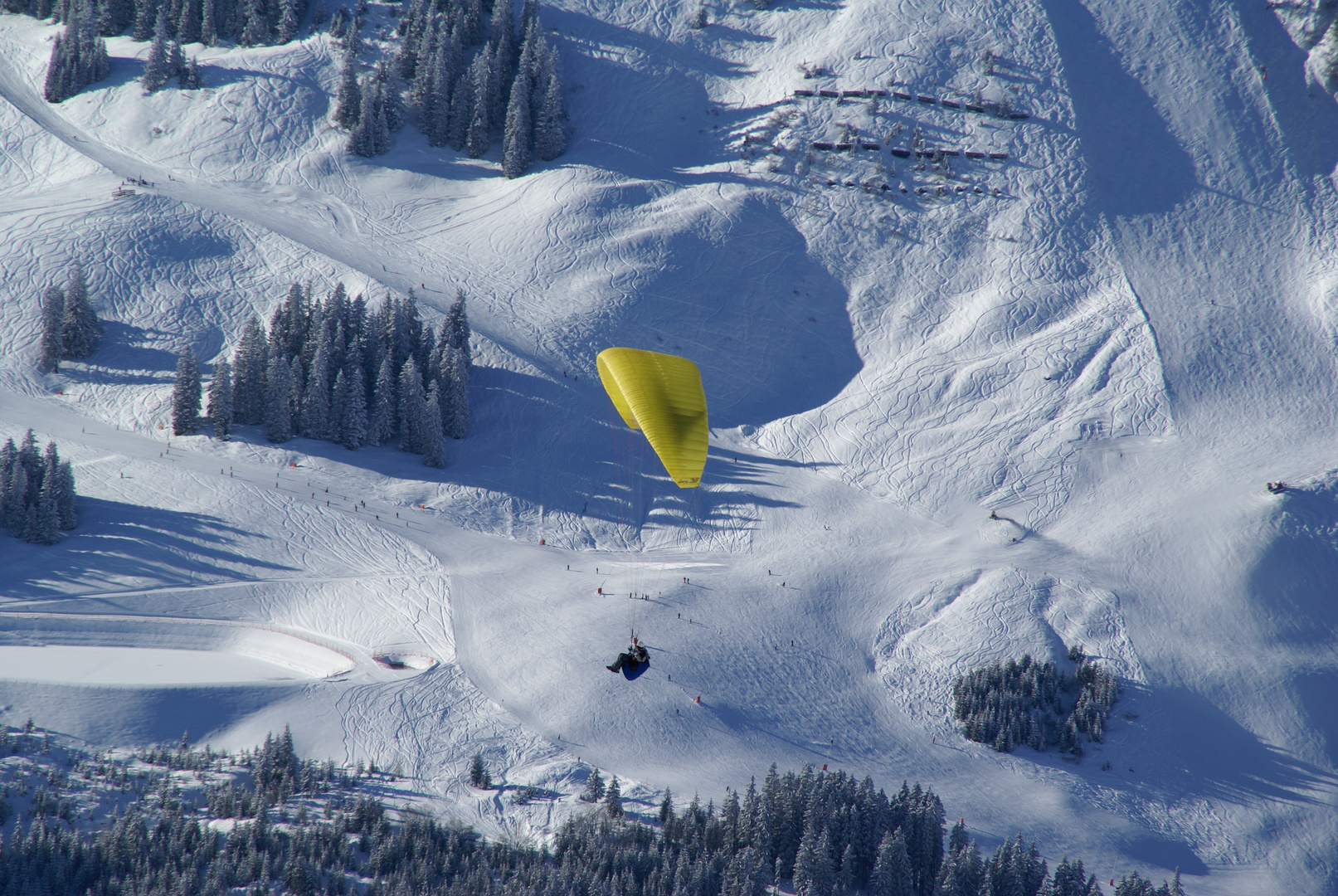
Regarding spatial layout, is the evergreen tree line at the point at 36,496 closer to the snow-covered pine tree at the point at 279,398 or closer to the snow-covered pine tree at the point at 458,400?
the snow-covered pine tree at the point at 279,398

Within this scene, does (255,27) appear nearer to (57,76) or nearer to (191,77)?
(191,77)

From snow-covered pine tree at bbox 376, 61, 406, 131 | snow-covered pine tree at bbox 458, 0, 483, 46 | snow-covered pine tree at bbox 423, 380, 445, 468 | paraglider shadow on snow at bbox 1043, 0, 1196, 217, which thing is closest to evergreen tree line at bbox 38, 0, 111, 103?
snow-covered pine tree at bbox 376, 61, 406, 131

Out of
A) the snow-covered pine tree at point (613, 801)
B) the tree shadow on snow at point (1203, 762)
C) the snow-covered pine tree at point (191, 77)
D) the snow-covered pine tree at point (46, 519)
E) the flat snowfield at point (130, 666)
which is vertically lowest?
the snow-covered pine tree at point (613, 801)

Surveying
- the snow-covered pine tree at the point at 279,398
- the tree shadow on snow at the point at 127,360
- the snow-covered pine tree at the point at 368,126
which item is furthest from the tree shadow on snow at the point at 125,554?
the snow-covered pine tree at the point at 368,126

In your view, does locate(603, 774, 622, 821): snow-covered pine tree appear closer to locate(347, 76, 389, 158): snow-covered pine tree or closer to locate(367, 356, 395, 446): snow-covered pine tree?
locate(367, 356, 395, 446): snow-covered pine tree

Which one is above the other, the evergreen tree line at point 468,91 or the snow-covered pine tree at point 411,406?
the evergreen tree line at point 468,91

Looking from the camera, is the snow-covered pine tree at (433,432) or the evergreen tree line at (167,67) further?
the evergreen tree line at (167,67)
